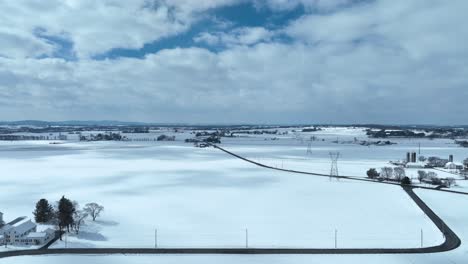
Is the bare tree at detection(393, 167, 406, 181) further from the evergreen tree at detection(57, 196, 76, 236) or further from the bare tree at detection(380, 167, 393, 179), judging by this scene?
the evergreen tree at detection(57, 196, 76, 236)

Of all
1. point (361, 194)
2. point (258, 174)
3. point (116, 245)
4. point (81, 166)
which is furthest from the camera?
point (81, 166)

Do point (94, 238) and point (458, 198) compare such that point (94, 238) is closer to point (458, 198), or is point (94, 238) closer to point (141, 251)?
point (141, 251)

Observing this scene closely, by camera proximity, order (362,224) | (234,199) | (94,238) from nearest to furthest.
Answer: (94,238) → (362,224) → (234,199)

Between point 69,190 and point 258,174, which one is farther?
point 258,174

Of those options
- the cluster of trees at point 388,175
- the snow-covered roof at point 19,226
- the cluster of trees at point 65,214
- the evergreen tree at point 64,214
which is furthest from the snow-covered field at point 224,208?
the cluster of trees at point 388,175

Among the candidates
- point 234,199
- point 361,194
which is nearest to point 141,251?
point 234,199

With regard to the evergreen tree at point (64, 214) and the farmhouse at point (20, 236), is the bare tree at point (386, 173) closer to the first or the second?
the evergreen tree at point (64, 214)

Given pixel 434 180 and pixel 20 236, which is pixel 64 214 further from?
pixel 434 180

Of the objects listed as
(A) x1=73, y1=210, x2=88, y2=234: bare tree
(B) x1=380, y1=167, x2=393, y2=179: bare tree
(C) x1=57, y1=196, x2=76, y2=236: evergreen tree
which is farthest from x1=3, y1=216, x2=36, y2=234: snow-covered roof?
(B) x1=380, y1=167, x2=393, y2=179: bare tree
